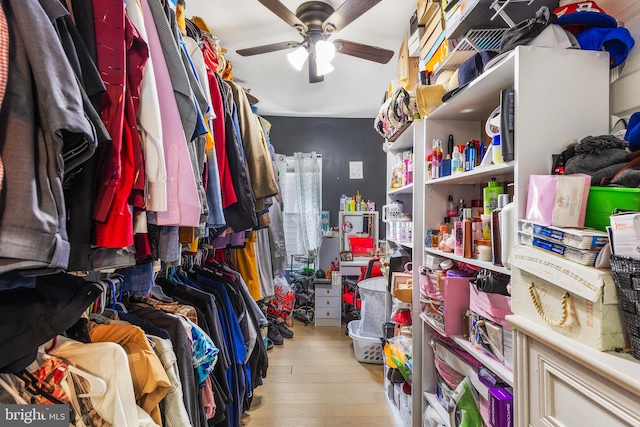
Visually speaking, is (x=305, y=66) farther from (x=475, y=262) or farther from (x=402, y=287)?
(x=475, y=262)

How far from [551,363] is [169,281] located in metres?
1.46

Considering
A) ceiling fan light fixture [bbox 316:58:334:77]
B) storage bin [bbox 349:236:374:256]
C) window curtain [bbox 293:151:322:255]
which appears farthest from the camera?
window curtain [bbox 293:151:322:255]

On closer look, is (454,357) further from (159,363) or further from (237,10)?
(237,10)

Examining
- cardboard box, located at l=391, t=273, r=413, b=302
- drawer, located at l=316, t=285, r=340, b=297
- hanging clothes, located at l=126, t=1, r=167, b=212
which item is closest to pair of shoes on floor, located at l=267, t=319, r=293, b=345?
drawer, located at l=316, t=285, r=340, b=297

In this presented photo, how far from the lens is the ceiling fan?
74.1 inches

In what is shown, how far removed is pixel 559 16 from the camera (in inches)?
40.7

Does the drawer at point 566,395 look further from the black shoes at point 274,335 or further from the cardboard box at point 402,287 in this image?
the black shoes at point 274,335

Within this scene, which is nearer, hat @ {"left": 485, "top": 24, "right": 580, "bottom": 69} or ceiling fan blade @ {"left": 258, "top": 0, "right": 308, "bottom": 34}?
hat @ {"left": 485, "top": 24, "right": 580, "bottom": 69}

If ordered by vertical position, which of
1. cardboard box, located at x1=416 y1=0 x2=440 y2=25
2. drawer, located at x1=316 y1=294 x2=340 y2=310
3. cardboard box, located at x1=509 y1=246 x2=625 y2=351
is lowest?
drawer, located at x1=316 y1=294 x2=340 y2=310

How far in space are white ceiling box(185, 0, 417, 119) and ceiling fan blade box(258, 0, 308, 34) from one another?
0.57 feet

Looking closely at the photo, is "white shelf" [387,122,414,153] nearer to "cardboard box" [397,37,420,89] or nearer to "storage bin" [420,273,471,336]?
"cardboard box" [397,37,420,89]

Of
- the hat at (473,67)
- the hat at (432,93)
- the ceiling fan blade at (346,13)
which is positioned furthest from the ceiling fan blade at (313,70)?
the hat at (473,67)

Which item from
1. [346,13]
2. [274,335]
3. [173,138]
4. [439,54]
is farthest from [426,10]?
[274,335]

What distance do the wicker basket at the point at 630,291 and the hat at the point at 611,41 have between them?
2.27 feet
